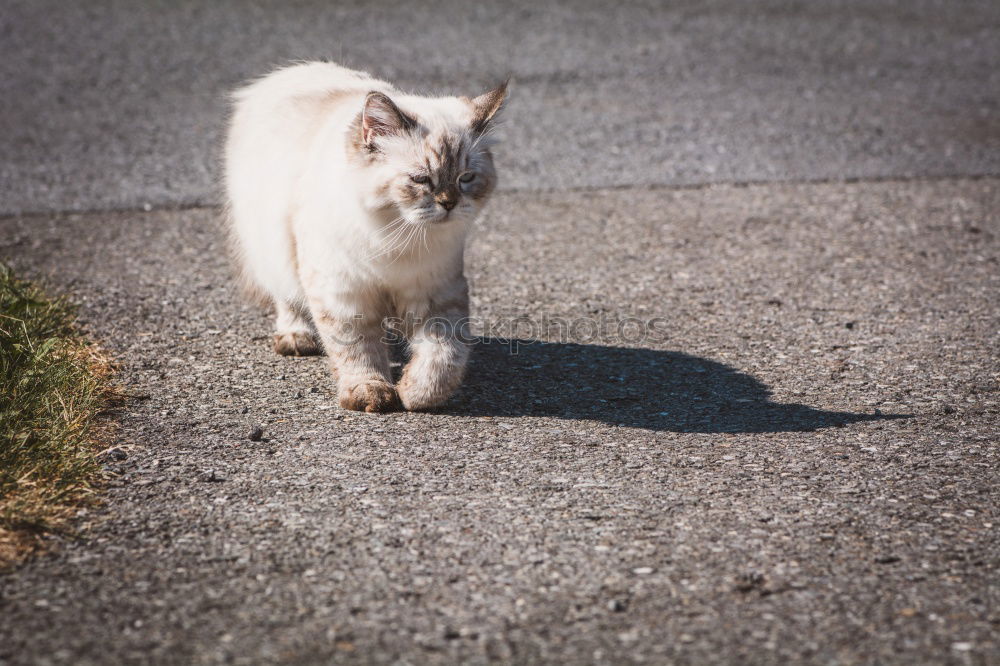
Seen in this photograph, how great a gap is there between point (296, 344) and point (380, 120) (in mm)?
1240

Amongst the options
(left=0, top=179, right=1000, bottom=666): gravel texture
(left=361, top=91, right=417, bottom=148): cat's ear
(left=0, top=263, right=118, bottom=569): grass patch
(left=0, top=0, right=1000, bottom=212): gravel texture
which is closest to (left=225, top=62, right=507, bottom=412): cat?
(left=361, top=91, right=417, bottom=148): cat's ear

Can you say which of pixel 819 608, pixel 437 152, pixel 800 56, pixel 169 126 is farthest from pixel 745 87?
pixel 819 608

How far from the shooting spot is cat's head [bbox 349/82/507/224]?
11.6ft

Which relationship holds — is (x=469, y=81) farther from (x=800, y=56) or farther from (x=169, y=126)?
(x=800, y=56)

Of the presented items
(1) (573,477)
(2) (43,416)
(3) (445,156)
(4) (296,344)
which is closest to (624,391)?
(1) (573,477)

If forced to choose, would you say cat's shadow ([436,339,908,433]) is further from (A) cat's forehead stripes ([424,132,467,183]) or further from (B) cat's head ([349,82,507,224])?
(A) cat's forehead stripes ([424,132,467,183])

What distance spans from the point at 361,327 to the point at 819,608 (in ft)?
6.43

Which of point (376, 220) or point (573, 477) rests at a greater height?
point (376, 220)

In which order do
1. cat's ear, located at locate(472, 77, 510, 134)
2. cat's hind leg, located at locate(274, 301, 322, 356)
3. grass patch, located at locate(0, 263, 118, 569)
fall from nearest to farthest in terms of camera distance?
grass patch, located at locate(0, 263, 118, 569), cat's ear, located at locate(472, 77, 510, 134), cat's hind leg, located at locate(274, 301, 322, 356)

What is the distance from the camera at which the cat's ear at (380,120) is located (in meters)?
3.47

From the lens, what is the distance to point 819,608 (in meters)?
2.60

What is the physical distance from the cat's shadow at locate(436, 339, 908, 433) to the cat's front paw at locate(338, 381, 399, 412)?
0.21 meters

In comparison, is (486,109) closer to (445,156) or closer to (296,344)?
(445,156)

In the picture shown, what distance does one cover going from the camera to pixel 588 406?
3.93m
